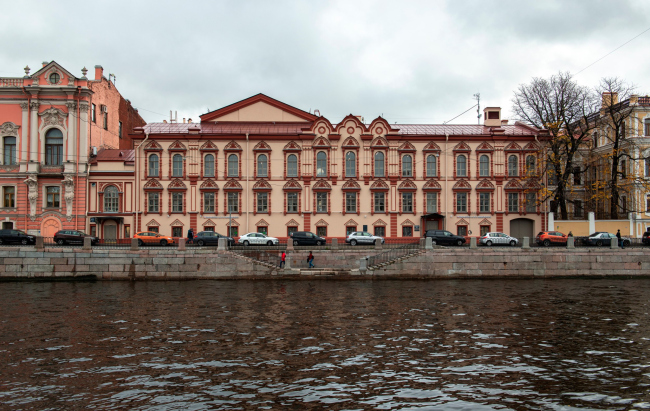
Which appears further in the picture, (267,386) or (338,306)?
(338,306)

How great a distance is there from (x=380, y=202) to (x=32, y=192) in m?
32.8

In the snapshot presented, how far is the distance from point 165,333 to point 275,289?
39.9 feet

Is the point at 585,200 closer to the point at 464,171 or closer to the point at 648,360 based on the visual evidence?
the point at 464,171

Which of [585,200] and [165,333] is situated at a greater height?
[585,200]

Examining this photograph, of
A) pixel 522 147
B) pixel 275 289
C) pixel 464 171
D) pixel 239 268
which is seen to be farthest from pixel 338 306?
pixel 522 147

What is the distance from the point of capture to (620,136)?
153ft

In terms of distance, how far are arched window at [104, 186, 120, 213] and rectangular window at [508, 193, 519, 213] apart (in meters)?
37.6

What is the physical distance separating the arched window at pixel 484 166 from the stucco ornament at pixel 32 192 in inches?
1666

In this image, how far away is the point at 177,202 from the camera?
4666 cm

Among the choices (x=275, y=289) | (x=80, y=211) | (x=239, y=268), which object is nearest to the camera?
(x=275, y=289)

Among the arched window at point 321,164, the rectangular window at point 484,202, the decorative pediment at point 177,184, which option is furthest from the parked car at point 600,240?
the decorative pediment at point 177,184

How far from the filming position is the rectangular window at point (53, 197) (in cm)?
4683

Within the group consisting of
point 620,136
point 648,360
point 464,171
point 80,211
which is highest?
point 620,136

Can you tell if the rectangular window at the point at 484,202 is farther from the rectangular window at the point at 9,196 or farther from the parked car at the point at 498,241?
the rectangular window at the point at 9,196
